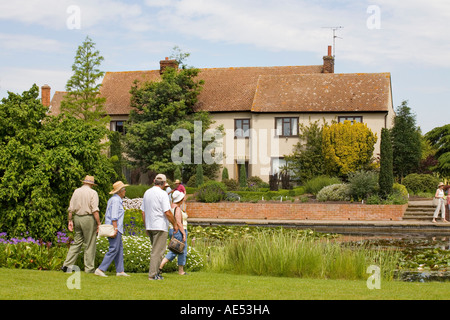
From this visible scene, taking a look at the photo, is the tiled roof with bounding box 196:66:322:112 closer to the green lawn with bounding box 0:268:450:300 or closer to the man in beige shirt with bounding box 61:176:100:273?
the man in beige shirt with bounding box 61:176:100:273

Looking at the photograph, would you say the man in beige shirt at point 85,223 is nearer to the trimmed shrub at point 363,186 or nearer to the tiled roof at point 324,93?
the trimmed shrub at point 363,186

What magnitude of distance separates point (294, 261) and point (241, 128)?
27.0 metres

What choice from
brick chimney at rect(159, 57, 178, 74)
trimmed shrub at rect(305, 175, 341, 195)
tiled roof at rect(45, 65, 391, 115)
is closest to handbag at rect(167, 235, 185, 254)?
trimmed shrub at rect(305, 175, 341, 195)

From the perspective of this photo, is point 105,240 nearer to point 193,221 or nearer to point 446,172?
point 193,221

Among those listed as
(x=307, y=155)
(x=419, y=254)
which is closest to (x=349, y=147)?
(x=307, y=155)

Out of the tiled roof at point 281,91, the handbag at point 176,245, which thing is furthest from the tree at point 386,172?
the handbag at point 176,245

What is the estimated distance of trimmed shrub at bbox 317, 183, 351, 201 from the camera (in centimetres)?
2847

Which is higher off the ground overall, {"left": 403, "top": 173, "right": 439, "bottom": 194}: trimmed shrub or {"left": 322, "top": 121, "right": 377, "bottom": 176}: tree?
{"left": 322, "top": 121, "right": 377, "bottom": 176}: tree

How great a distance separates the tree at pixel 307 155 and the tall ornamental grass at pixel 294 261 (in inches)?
900

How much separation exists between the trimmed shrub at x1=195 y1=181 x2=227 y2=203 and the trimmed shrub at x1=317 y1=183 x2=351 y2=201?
4613mm

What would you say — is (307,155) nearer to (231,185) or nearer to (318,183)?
(318,183)

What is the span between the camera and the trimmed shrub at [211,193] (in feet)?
92.3

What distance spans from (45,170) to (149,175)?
26.0 m

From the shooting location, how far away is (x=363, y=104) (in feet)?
120
